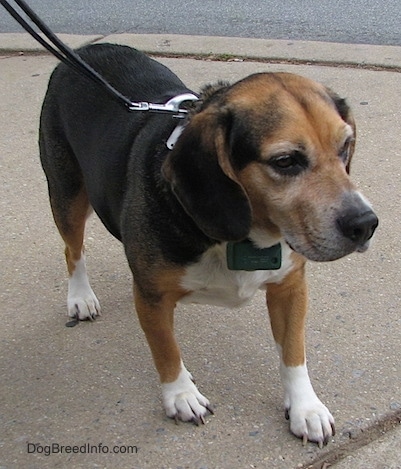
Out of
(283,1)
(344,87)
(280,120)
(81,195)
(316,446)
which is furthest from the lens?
(283,1)

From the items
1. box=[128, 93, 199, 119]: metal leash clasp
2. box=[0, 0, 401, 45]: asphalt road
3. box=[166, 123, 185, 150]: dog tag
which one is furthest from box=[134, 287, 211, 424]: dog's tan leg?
box=[0, 0, 401, 45]: asphalt road

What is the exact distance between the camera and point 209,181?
2539 millimetres

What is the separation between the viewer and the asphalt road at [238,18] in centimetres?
773

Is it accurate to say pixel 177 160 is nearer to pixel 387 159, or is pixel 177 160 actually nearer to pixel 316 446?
pixel 316 446

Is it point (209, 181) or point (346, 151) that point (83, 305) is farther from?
point (346, 151)

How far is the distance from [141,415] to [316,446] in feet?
2.29

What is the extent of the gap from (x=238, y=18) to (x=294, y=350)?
6.02m

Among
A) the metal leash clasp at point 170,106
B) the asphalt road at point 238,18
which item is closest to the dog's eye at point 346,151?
the metal leash clasp at point 170,106

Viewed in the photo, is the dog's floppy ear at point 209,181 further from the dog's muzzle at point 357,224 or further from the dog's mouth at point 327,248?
the dog's muzzle at point 357,224

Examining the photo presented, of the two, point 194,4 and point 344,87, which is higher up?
point 344,87

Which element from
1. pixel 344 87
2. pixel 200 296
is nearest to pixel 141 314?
pixel 200 296

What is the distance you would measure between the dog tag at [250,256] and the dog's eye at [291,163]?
38 cm

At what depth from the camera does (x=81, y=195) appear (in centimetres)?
377

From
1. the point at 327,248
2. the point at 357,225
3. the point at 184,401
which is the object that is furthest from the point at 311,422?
the point at 357,225
